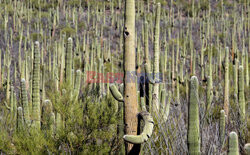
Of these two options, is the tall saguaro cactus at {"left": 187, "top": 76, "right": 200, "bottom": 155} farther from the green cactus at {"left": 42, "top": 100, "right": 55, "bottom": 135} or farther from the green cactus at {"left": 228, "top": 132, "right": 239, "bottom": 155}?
the green cactus at {"left": 42, "top": 100, "right": 55, "bottom": 135}

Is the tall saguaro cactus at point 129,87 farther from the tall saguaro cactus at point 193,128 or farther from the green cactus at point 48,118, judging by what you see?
the green cactus at point 48,118

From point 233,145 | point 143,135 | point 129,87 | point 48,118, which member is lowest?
point 48,118

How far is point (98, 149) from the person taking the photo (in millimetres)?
3125

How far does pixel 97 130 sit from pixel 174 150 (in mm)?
1227

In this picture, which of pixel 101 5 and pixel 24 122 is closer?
pixel 24 122

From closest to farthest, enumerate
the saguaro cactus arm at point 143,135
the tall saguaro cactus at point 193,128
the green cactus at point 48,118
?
the saguaro cactus arm at point 143,135 → the tall saguaro cactus at point 193,128 → the green cactus at point 48,118

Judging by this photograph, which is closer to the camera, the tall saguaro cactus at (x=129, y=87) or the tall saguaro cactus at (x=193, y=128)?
the tall saguaro cactus at (x=129, y=87)

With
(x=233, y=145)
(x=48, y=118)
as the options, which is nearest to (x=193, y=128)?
(x=233, y=145)

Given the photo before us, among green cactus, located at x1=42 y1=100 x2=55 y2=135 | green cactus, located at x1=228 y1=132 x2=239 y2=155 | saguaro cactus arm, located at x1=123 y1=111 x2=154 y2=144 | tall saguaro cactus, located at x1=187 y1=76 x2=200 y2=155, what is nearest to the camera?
saguaro cactus arm, located at x1=123 y1=111 x2=154 y2=144

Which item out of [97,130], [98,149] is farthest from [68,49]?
[98,149]

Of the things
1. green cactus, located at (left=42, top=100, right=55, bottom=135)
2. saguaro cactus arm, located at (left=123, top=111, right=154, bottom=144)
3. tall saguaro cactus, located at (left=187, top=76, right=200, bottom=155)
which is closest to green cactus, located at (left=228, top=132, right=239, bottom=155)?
tall saguaro cactus, located at (left=187, top=76, right=200, bottom=155)

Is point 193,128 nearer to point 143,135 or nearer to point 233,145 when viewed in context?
point 233,145

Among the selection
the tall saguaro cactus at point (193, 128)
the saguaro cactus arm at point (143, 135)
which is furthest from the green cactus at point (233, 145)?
the saguaro cactus arm at point (143, 135)

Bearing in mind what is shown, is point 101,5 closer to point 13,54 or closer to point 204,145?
point 13,54
